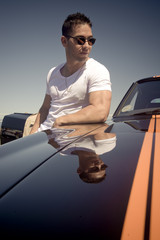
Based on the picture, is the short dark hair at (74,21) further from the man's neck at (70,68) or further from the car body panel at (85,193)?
the car body panel at (85,193)

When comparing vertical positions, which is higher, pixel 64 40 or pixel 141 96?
pixel 64 40

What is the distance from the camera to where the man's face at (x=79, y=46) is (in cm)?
231

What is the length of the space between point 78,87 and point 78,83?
5cm

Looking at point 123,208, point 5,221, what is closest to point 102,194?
point 123,208

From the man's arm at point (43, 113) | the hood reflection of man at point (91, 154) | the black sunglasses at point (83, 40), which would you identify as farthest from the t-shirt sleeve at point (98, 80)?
the hood reflection of man at point (91, 154)

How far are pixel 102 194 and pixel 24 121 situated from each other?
221 cm

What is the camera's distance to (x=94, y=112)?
1.90m

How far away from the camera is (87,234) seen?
1.32 ft

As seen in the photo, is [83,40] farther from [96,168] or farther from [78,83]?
[96,168]

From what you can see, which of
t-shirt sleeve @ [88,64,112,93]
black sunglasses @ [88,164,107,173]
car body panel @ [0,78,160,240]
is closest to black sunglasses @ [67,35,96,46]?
t-shirt sleeve @ [88,64,112,93]

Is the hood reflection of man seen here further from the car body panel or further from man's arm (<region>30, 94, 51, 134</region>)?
man's arm (<region>30, 94, 51, 134</region>)

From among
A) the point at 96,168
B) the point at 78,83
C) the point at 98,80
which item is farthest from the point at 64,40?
the point at 96,168

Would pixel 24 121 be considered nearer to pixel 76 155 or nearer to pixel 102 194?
pixel 76 155

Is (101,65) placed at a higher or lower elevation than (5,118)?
higher
